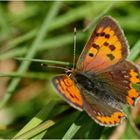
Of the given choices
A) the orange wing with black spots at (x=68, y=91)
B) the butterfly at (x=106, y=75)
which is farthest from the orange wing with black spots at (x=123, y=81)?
the orange wing with black spots at (x=68, y=91)

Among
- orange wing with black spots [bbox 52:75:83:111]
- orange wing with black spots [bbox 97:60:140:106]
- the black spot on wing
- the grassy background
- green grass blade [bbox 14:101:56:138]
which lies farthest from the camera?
the grassy background

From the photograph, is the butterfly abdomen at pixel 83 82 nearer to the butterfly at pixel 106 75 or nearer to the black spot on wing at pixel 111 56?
the butterfly at pixel 106 75

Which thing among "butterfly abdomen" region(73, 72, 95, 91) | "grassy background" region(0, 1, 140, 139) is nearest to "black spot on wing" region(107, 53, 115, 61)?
"butterfly abdomen" region(73, 72, 95, 91)

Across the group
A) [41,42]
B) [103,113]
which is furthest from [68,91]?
[41,42]

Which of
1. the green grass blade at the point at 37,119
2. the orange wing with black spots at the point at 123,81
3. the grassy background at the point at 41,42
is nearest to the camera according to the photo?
the green grass blade at the point at 37,119

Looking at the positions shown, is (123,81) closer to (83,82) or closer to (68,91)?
(83,82)

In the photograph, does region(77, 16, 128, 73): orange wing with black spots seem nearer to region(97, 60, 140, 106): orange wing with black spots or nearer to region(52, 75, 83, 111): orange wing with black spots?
region(97, 60, 140, 106): orange wing with black spots
